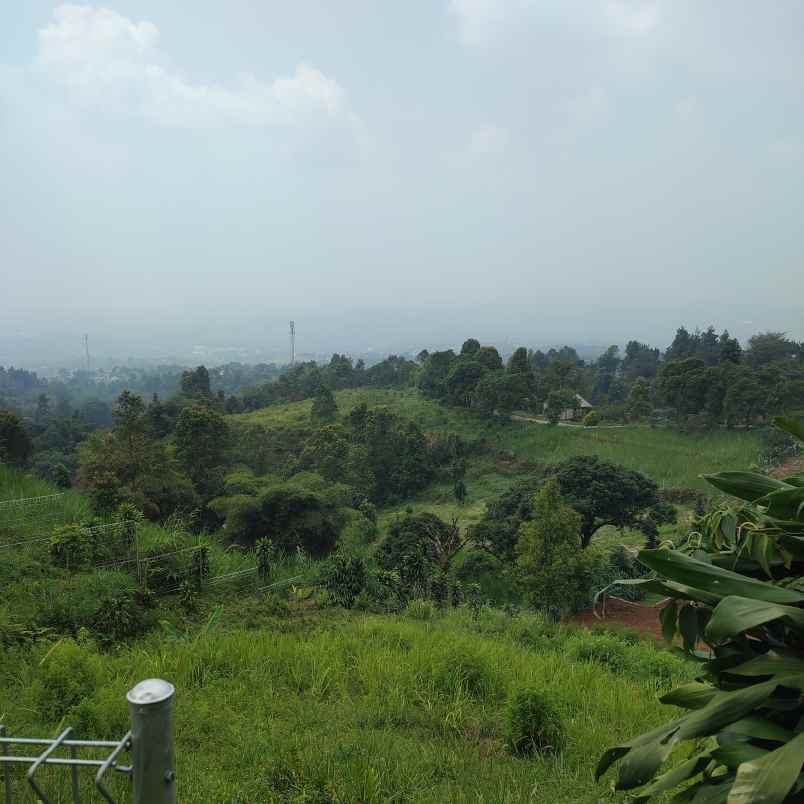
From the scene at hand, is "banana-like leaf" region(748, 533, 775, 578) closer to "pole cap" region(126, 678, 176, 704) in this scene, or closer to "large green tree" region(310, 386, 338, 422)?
"pole cap" region(126, 678, 176, 704)

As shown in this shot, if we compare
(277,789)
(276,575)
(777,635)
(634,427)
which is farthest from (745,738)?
(634,427)

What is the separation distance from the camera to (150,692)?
4.28 ft

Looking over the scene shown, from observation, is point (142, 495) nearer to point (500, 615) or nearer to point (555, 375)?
point (500, 615)

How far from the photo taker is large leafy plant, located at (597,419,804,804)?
1073mm

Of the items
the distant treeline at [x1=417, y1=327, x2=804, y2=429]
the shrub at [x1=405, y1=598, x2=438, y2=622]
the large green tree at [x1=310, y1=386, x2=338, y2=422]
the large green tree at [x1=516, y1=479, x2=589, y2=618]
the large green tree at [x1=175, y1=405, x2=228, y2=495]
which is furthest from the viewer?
the large green tree at [x1=310, y1=386, x2=338, y2=422]

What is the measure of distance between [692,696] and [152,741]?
1238 millimetres

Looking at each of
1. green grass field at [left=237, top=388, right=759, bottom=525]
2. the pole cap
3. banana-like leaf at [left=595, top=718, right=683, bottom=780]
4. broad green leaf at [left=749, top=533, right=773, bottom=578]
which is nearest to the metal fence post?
the pole cap

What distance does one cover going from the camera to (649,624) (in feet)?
46.4

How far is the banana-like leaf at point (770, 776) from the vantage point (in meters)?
0.93

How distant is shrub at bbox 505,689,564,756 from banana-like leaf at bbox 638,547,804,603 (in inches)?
92.4

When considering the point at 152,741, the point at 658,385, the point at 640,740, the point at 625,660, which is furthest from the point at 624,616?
the point at 658,385

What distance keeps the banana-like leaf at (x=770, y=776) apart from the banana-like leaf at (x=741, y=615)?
187 mm

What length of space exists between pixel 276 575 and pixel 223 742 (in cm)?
663

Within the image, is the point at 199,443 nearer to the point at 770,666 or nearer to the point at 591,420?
the point at 770,666
